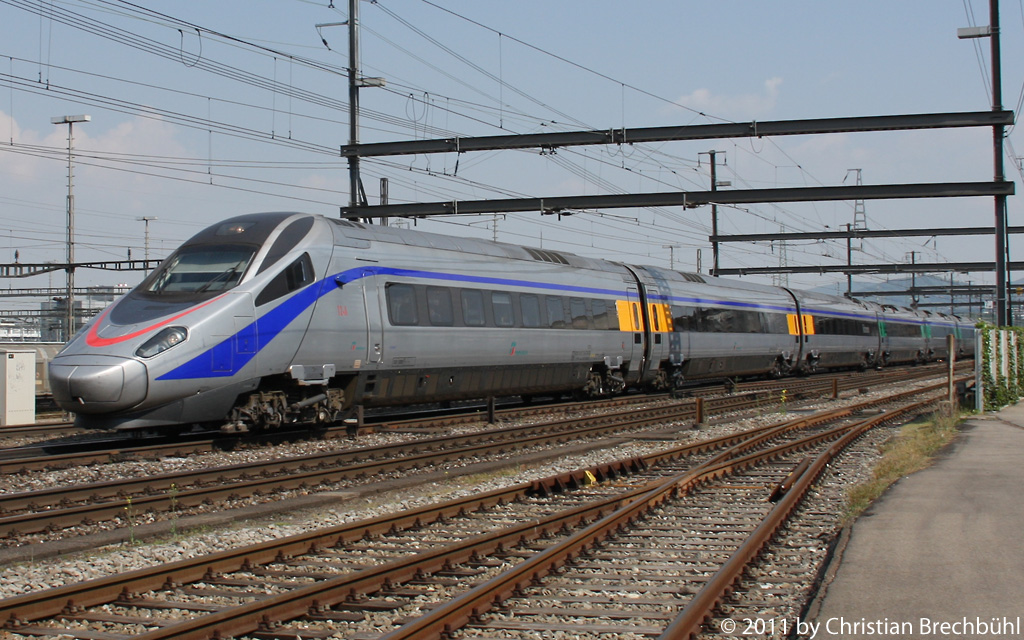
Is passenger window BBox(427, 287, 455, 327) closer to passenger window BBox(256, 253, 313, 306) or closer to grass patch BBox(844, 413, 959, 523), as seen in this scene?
passenger window BBox(256, 253, 313, 306)

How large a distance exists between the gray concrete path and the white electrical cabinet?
16141 mm


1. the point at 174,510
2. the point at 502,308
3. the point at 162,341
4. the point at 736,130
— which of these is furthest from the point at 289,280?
the point at 736,130

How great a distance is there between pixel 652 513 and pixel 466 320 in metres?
8.77

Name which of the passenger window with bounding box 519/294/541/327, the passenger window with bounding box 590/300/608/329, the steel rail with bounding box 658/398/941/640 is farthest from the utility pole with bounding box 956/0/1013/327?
the steel rail with bounding box 658/398/941/640

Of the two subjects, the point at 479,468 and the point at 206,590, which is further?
the point at 479,468

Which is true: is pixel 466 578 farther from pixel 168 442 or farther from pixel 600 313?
pixel 600 313

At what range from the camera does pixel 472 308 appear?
18250 mm

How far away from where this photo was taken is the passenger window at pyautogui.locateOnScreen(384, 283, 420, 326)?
16.1 m

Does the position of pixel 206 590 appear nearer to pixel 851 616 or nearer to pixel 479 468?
pixel 851 616

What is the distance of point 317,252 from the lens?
14656 millimetres

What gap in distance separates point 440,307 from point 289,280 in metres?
3.81

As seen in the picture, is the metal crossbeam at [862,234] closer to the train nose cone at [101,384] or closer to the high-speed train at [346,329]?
the high-speed train at [346,329]

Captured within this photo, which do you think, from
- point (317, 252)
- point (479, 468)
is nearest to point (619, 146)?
point (317, 252)

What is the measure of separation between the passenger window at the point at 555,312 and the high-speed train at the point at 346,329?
0.18 feet
